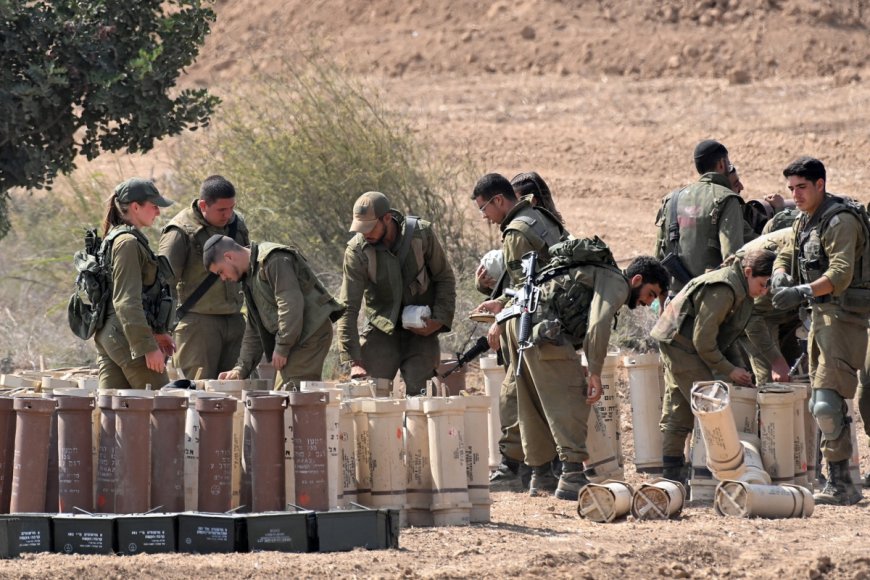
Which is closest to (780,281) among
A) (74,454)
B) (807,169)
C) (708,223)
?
(807,169)

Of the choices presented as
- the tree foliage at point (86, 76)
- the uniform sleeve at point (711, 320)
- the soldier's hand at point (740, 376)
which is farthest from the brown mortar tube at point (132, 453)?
the tree foliage at point (86, 76)

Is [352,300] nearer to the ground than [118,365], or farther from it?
farther from it

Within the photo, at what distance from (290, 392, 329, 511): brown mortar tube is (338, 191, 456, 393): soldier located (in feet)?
7.38

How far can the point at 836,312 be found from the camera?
9.18 m

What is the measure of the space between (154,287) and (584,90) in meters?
17.9

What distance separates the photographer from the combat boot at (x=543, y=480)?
9.66 m

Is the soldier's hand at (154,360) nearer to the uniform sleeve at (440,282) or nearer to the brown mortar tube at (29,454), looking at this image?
the brown mortar tube at (29,454)

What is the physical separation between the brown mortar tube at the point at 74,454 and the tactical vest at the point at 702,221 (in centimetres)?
430

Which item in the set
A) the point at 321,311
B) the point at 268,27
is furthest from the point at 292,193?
the point at 268,27

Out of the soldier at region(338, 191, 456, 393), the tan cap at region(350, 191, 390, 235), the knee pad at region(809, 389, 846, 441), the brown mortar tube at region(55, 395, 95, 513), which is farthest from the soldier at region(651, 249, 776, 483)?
the brown mortar tube at region(55, 395, 95, 513)

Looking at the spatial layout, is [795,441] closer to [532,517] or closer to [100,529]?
[532,517]

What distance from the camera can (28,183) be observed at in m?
14.1

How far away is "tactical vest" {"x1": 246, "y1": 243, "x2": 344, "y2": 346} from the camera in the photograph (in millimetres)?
9289

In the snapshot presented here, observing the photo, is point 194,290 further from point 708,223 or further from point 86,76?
point 86,76
